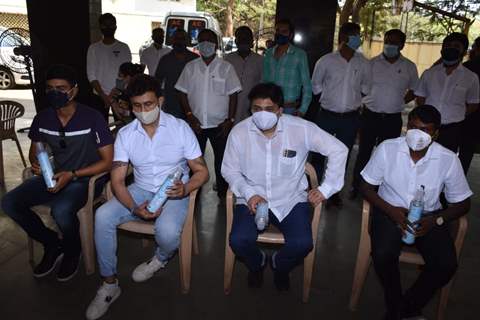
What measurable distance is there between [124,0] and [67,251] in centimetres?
2041

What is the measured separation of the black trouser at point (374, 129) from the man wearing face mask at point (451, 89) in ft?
1.16

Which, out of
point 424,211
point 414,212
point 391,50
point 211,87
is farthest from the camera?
point 391,50

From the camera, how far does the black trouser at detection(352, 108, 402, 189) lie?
4.41 m

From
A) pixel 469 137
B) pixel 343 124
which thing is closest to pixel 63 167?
pixel 343 124

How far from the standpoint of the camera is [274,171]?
8.83ft

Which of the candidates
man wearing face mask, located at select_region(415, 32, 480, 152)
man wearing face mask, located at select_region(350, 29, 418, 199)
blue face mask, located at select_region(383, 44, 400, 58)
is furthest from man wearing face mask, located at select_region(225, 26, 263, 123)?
man wearing face mask, located at select_region(415, 32, 480, 152)

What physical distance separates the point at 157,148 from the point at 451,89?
10.2 feet

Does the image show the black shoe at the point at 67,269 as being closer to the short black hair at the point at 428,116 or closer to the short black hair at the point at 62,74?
the short black hair at the point at 62,74

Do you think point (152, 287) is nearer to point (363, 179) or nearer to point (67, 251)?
point (67, 251)

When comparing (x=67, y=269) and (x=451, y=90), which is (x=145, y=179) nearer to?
(x=67, y=269)

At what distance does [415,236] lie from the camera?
235 cm

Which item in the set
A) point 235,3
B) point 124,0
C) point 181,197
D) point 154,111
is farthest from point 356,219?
point 235,3

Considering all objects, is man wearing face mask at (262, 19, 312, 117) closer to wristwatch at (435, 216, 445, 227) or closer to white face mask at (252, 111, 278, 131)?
white face mask at (252, 111, 278, 131)

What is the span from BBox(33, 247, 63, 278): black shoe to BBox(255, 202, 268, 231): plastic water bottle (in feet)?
4.92
